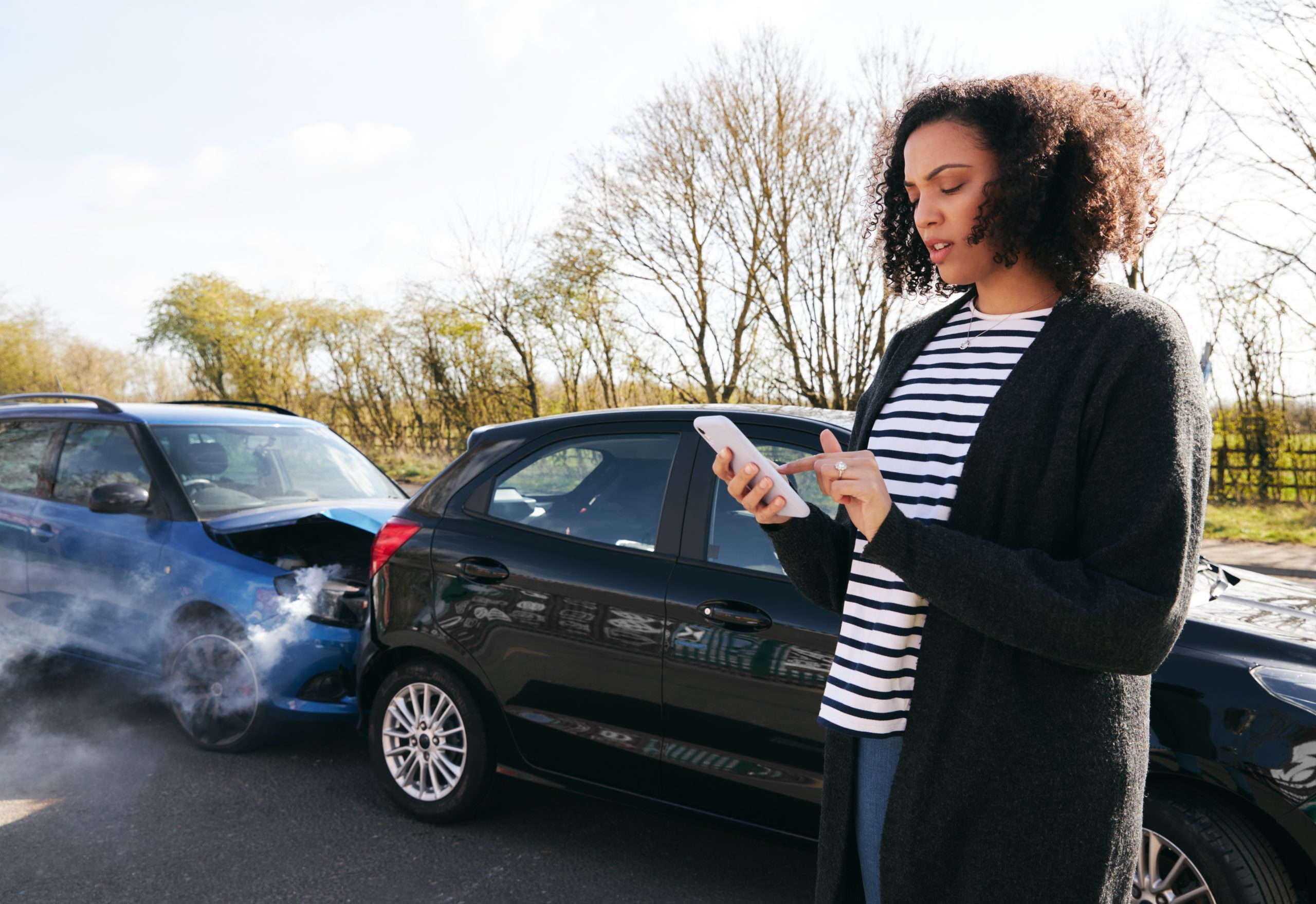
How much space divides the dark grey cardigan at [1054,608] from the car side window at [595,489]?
6.71 ft

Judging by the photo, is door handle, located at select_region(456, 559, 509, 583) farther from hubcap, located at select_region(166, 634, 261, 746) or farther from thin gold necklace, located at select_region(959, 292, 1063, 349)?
thin gold necklace, located at select_region(959, 292, 1063, 349)

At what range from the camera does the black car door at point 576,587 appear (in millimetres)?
3203

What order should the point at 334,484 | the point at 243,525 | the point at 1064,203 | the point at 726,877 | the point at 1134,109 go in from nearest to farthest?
the point at 1064,203 → the point at 1134,109 → the point at 726,877 → the point at 243,525 → the point at 334,484

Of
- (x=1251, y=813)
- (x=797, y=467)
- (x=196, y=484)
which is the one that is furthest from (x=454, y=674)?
(x=1251, y=813)

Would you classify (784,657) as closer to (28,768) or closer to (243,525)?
(243,525)

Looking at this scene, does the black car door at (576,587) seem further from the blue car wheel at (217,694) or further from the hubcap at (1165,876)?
the hubcap at (1165,876)

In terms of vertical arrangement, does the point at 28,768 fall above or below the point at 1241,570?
below

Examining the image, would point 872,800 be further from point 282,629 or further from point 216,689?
point 216,689

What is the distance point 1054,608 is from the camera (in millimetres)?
1126

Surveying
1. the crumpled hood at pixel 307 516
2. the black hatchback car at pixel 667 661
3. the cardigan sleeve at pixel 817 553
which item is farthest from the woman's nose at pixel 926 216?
the crumpled hood at pixel 307 516

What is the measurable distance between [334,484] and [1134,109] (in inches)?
197

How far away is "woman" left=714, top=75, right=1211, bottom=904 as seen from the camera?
1.16m

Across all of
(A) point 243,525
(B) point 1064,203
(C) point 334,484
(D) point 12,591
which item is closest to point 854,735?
(B) point 1064,203

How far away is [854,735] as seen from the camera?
4.79 ft
